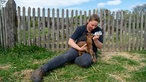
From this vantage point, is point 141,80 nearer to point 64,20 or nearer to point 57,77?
point 57,77

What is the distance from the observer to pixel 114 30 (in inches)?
401

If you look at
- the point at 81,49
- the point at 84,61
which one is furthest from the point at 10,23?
the point at 84,61

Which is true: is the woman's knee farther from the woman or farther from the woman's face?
the woman's face

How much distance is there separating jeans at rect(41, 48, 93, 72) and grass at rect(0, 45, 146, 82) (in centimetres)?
12

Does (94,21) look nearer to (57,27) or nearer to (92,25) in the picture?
(92,25)

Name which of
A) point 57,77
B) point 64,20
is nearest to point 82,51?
point 57,77

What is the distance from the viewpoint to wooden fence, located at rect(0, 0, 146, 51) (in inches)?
366

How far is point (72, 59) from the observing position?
6.95 m

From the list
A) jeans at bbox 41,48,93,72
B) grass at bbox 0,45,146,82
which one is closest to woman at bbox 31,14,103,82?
A: jeans at bbox 41,48,93,72

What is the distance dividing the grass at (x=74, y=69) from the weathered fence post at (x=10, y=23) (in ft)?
2.32

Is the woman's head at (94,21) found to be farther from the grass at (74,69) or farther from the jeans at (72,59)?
the grass at (74,69)

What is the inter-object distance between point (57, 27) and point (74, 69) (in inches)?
122

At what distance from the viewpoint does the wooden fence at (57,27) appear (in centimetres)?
929

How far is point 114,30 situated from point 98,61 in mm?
2944
